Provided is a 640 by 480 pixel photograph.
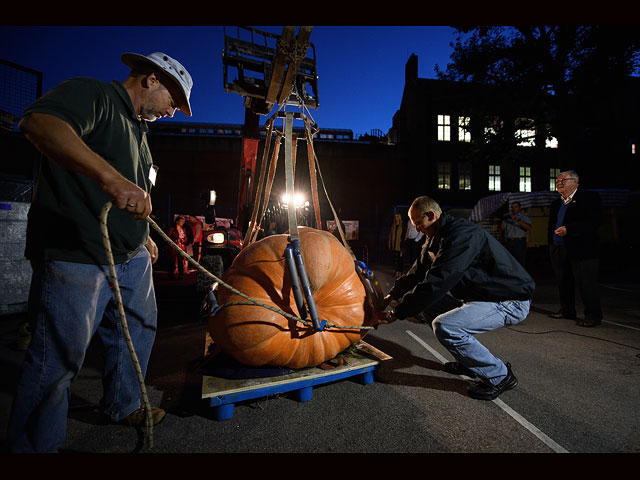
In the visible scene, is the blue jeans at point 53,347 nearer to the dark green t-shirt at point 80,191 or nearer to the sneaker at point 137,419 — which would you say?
the dark green t-shirt at point 80,191

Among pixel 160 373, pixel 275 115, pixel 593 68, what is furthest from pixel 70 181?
pixel 593 68

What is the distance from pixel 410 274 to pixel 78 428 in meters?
2.87

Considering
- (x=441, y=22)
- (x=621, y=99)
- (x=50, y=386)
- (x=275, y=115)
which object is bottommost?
(x=50, y=386)

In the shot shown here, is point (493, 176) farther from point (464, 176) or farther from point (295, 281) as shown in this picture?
point (295, 281)

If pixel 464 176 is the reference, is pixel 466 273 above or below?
below

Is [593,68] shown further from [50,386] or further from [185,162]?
[185,162]

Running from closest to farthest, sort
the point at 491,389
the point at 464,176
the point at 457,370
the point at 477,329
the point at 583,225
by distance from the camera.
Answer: the point at 491,389, the point at 477,329, the point at 457,370, the point at 583,225, the point at 464,176

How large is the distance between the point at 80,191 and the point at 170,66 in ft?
2.89

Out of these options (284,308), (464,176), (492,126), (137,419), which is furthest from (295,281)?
(464,176)

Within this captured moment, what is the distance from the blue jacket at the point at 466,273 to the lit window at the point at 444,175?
19.4 m

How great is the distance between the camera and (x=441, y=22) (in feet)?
6.86

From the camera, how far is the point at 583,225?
4.45 meters

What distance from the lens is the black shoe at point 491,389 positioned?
247 cm

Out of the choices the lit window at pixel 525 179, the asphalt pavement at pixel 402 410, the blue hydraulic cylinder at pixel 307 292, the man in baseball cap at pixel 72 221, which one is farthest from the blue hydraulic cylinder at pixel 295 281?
the lit window at pixel 525 179
